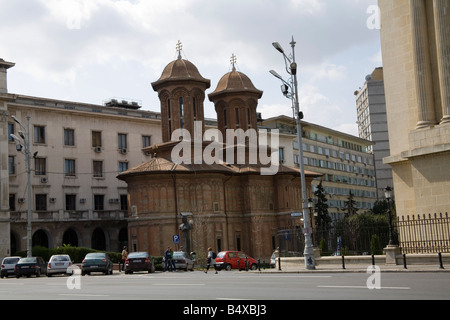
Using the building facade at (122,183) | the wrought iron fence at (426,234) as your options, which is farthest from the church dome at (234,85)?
the wrought iron fence at (426,234)

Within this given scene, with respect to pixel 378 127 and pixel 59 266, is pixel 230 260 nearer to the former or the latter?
pixel 59 266

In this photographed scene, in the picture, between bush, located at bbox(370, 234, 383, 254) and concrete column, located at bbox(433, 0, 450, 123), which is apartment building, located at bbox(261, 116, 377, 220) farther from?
concrete column, located at bbox(433, 0, 450, 123)

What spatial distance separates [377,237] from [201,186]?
27.2m

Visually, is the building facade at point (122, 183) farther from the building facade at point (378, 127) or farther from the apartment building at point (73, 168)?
the building facade at point (378, 127)

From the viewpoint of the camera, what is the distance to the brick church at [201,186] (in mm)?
52312

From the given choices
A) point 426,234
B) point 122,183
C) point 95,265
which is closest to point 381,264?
point 426,234

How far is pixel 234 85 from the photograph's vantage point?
63.9m

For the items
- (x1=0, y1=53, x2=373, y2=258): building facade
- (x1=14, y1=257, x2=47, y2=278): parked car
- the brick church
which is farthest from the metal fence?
(x1=0, y1=53, x2=373, y2=258): building facade

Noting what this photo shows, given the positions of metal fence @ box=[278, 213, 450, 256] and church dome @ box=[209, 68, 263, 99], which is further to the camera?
church dome @ box=[209, 68, 263, 99]

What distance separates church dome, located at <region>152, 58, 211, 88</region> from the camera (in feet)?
190

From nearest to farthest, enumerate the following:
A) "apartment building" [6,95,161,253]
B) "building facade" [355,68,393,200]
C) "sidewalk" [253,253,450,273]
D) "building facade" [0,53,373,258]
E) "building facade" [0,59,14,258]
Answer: "sidewalk" [253,253,450,273] → "building facade" [0,59,14,258] → "building facade" [0,53,373,258] → "apartment building" [6,95,161,253] → "building facade" [355,68,393,200]

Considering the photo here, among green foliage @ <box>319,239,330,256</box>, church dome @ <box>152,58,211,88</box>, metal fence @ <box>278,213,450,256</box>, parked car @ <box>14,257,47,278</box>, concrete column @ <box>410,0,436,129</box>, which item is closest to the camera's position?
metal fence @ <box>278,213,450,256</box>

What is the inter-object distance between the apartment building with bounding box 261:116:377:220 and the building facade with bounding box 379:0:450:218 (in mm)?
50445
